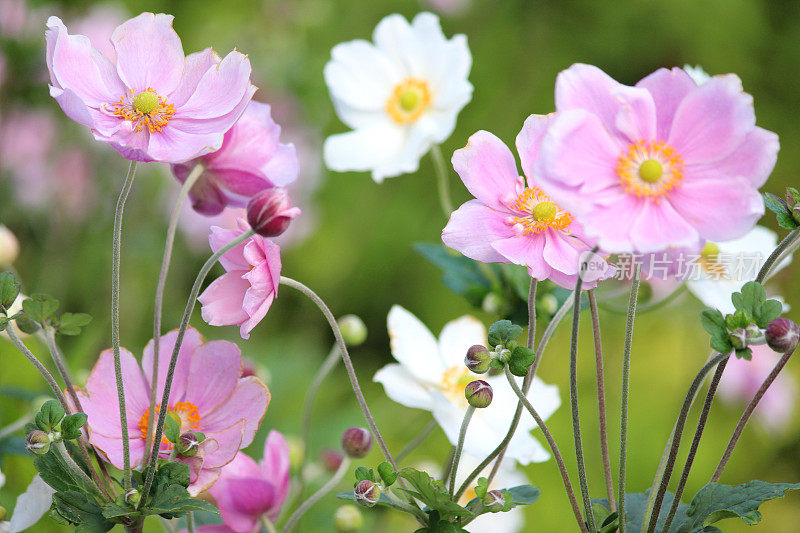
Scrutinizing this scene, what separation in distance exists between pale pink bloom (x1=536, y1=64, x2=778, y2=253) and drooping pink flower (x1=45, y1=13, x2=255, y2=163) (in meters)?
0.19

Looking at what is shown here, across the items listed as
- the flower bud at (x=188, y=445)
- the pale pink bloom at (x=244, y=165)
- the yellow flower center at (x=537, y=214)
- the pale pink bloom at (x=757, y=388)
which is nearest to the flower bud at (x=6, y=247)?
the pale pink bloom at (x=244, y=165)

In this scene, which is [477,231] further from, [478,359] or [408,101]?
[408,101]

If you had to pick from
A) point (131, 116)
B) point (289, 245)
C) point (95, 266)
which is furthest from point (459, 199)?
point (131, 116)

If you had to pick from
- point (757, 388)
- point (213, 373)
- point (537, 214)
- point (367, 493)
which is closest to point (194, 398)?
point (213, 373)

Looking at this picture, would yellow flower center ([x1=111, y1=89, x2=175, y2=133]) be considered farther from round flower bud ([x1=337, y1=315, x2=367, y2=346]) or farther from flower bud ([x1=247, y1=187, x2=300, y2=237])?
round flower bud ([x1=337, y1=315, x2=367, y2=346])

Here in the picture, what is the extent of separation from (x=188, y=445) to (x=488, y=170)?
237 mm

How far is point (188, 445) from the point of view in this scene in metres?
0.42

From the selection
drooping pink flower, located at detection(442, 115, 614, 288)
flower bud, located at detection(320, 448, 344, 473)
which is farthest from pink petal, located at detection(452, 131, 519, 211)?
flower bud, located at detection(320, 448, 344, 473)

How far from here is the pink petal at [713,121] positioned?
1.26 feet

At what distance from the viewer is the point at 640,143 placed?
0.40 m

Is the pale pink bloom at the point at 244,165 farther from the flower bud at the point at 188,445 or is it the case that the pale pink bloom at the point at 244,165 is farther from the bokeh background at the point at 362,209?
the bokeh background at the point at 362,209

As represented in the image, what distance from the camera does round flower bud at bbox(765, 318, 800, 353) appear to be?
37 centimetres

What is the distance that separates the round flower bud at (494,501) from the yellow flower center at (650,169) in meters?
0.18

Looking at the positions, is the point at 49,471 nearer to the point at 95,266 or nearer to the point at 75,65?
the point at 75,65
